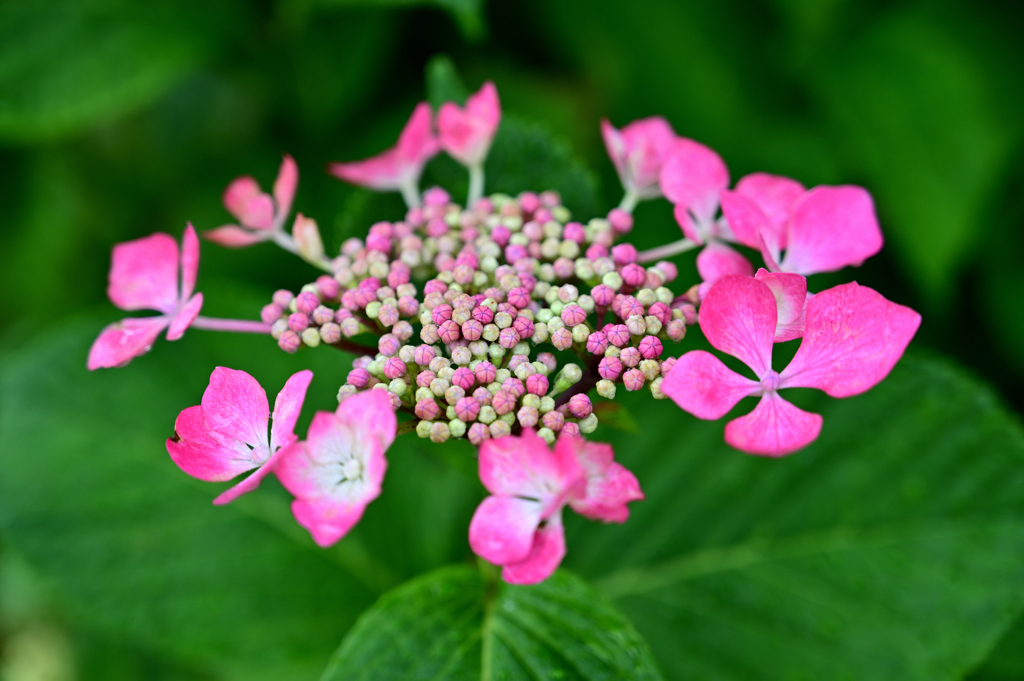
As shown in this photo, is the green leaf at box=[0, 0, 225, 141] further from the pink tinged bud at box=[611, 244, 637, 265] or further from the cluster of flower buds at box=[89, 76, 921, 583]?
the pink tinged bud at box=[611, 244, 637, 265]

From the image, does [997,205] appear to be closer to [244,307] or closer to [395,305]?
[395,305]

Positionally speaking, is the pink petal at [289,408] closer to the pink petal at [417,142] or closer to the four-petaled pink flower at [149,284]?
the four-petaled pink flower at [149,284]

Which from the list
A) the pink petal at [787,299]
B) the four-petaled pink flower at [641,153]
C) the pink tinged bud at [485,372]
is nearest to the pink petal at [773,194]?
the four-petaled pink flower at [641,153]

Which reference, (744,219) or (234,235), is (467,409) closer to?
(744,219)

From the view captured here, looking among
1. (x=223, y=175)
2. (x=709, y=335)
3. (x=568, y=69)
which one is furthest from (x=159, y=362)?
(x=568, y=69)

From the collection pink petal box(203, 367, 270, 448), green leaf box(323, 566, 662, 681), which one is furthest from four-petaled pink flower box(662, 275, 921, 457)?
pink petal box(203, 367, 270, 448)
